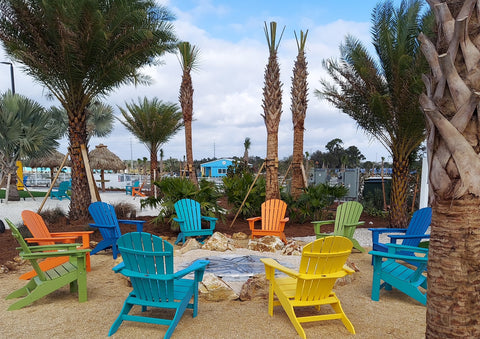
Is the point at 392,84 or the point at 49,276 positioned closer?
the point at 49,276

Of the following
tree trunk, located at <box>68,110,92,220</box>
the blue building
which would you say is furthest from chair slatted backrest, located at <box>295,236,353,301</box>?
the blue building

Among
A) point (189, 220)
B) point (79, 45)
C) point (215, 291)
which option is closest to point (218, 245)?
point (189, 220)

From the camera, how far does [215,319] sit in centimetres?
331

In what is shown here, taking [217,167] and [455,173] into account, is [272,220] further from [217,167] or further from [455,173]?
[217,167]

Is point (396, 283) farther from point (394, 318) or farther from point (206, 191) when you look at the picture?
point (206, 191)

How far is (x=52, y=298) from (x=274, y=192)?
595cm

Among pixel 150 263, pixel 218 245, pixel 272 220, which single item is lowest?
pixel 218 245

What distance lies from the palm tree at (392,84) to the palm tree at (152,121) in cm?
1195

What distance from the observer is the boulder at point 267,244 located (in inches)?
244

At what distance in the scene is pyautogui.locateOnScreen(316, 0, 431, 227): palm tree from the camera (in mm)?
7621

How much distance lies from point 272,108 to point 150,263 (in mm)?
7034

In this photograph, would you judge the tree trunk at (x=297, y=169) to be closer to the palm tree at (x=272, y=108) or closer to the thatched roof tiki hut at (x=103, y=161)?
the palm tree at (x=272, y=108)

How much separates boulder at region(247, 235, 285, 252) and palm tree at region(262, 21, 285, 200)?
262 centimetres

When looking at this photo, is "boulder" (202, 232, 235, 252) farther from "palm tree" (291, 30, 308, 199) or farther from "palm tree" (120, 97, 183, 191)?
"palm tree" (120, 97, 183, 191)
